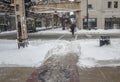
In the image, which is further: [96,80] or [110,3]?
[110,3]

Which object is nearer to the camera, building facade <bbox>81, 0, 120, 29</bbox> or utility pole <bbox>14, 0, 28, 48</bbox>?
utility pole <bbox>14, 0, 28, 48</bbox>

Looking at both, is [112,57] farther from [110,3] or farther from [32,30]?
[110,3]

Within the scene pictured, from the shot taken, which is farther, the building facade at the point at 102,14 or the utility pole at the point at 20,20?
the building facade at the point at 102,14

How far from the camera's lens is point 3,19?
219 ft

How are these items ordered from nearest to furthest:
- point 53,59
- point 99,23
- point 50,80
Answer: point 50,80, point 53,59, point 99,23

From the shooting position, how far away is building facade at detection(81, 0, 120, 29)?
62906 mm

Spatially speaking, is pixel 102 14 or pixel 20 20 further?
pixel 102 14

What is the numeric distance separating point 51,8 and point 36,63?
42.8 metres

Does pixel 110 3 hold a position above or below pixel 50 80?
above

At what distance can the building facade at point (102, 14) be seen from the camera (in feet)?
206

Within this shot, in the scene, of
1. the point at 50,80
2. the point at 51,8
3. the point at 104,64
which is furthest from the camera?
the point at 51,8

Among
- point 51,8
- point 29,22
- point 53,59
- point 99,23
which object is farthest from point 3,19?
point 53,59

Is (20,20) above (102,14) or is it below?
below

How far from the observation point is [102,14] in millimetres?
63125
